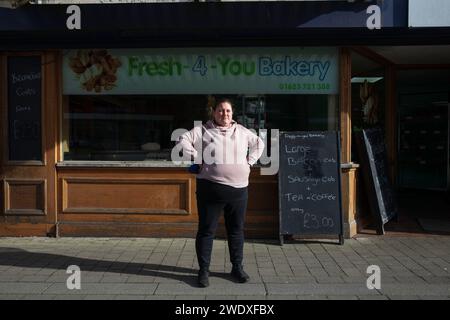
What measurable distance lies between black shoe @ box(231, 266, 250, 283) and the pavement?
68 mm

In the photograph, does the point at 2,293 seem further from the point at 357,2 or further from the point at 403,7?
the point at 403,7

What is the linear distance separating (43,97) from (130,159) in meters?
1.41

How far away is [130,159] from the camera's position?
7.27 meters

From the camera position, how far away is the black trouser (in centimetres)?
504

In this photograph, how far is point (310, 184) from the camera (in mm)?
6676

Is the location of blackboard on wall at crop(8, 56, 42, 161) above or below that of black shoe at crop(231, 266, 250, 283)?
above

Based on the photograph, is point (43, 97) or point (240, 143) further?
point (43, 97)

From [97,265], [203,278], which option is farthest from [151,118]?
[203,278]

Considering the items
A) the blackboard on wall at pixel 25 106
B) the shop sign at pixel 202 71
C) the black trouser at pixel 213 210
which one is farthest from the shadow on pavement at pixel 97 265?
the shop sign at pixel 202 71

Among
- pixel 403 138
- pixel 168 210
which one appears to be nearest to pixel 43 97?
pixel 168 210

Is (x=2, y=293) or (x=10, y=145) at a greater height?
(x=10, y=145)

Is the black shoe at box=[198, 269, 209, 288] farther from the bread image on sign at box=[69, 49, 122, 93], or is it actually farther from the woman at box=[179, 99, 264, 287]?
the bread image on sign at box=[69, 49, 122, 93]

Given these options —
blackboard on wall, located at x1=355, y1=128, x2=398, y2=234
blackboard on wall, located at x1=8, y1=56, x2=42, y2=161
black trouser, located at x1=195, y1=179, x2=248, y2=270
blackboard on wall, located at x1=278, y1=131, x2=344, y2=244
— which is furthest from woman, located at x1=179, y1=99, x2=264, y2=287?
blackboard on wall, located at x1=8, y1=56, x2=42, y2=161

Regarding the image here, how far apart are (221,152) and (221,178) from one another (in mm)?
245
